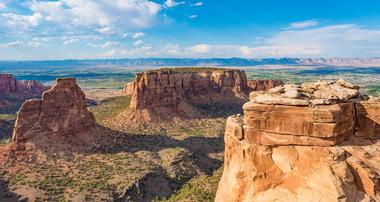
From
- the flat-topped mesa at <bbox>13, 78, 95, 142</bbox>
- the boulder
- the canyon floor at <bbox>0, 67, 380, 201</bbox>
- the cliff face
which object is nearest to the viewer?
the cliff face

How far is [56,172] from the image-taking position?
69.3 meters

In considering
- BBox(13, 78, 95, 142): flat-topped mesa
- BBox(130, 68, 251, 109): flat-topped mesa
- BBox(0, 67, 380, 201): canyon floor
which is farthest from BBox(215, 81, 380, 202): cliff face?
BBox(130, 68, 251, 109): flat-topped mesa

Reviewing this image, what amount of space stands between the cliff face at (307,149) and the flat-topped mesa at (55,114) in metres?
55.4

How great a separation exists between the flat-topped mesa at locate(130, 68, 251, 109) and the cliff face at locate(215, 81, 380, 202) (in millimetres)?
89059

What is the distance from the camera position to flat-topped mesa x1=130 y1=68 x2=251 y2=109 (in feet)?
386

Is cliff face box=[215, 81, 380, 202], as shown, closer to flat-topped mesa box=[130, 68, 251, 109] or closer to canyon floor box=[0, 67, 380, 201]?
canyon floor box=[0, 67, 380, 201]

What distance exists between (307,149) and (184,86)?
106799 millimetres

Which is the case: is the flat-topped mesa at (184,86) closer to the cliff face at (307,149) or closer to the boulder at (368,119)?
the cliff face at (307,149)

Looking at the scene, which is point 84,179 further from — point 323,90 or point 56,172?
point 323,90

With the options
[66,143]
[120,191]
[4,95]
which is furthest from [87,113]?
[4,95]

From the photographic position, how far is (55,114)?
77.8 m

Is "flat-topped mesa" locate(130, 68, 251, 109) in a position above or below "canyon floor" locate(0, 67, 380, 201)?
above

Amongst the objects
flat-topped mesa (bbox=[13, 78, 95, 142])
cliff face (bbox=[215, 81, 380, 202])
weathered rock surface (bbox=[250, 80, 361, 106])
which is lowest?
flat-topped mesa (bbox=[13, 78, 95, 142])

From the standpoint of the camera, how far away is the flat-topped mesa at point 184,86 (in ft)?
Answer: 386
